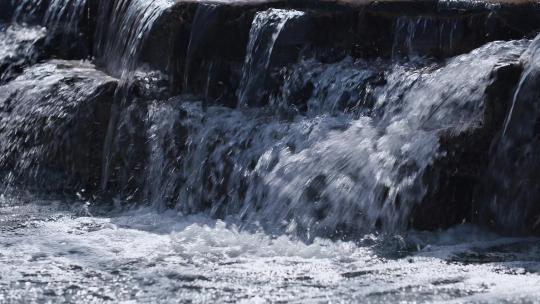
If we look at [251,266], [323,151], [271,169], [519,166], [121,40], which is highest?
[121,40]

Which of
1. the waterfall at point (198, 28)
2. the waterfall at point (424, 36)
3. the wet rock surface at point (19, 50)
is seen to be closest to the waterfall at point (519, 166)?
the waterfall at point (424, 36)

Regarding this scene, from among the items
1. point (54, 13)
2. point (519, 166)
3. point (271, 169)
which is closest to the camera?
point (519, 166)

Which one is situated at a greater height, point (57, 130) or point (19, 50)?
point (19, 50)

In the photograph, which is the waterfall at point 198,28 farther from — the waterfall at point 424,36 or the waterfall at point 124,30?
the waterfall at point 424,36

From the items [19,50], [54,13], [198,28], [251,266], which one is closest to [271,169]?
[251,266]

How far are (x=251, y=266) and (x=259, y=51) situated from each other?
2.48 meters

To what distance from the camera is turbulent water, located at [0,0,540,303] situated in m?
5.33

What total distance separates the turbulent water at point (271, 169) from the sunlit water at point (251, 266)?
0.06 ft

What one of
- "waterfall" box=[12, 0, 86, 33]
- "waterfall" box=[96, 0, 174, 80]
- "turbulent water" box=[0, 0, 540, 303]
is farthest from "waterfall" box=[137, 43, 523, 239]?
"waterfall" box=[12, 0, 86, 33]

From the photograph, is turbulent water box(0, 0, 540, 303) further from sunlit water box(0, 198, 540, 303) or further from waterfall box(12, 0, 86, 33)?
waterfall box(12, 0, 86, 33)

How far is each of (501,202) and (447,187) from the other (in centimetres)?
30

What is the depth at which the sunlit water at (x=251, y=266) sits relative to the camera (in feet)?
16.1

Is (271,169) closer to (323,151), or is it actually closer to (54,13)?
(323,151)

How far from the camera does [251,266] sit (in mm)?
5594
